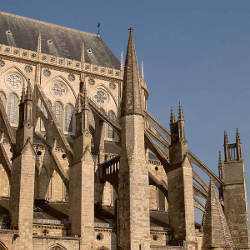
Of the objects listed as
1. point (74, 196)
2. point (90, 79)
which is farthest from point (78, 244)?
point (90, 79)

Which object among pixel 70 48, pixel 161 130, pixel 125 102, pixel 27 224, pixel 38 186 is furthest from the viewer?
pixel 70 48

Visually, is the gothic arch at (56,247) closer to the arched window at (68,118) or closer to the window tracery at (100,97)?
the arched window at (68,118)

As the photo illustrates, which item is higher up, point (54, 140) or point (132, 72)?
point (132, 72)

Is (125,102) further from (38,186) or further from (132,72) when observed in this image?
(38,186)

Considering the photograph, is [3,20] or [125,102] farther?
[3,20]

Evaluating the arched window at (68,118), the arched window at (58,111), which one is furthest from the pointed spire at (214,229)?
the arched window at (58,111)

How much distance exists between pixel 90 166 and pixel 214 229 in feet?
26.1

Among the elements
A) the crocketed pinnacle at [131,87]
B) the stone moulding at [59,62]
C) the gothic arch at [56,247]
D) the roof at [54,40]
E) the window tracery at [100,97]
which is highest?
the roof at [54,40]

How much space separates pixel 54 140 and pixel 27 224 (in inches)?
417

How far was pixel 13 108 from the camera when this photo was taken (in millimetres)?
41969

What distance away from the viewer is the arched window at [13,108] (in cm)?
4163

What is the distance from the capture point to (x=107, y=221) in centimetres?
3247

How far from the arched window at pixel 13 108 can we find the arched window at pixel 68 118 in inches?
171

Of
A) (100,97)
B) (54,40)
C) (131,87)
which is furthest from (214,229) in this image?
(54,40)
